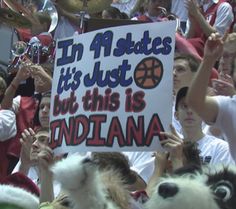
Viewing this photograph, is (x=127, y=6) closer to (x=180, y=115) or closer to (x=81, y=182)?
(x=180, y=115)

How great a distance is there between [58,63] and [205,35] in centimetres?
290

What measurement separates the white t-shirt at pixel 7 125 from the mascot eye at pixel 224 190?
3.22m

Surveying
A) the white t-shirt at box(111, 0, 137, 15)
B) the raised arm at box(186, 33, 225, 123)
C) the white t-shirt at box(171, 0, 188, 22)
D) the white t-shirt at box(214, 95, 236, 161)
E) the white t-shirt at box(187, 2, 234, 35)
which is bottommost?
the white t-shirt at box(214, 95, 236, 161)

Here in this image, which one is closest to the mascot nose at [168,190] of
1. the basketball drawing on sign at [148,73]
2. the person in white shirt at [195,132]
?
the basketball drawing on sign at [148,73]

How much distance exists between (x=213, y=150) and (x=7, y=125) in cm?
202

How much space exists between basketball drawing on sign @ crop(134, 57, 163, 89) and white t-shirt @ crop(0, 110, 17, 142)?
2.08 m

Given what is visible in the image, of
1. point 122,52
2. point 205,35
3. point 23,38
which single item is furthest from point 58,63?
point 23,38

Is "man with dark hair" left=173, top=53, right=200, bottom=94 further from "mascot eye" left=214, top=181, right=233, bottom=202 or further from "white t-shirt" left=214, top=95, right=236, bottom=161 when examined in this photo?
"mascot eye" left=214, top=181, right=233, bottom=202

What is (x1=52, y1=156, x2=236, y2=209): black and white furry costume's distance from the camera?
200cm

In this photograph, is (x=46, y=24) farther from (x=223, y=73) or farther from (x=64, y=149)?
(x=64, y=149)

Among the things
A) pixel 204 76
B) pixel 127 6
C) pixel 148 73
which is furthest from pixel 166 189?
pixel 127 6

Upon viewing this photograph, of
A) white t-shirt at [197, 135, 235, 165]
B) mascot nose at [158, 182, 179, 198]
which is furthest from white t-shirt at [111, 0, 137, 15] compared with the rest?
mascot nose at [158, 182, 179, 198]

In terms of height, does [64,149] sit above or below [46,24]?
below

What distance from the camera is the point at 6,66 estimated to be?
24.6 feet
